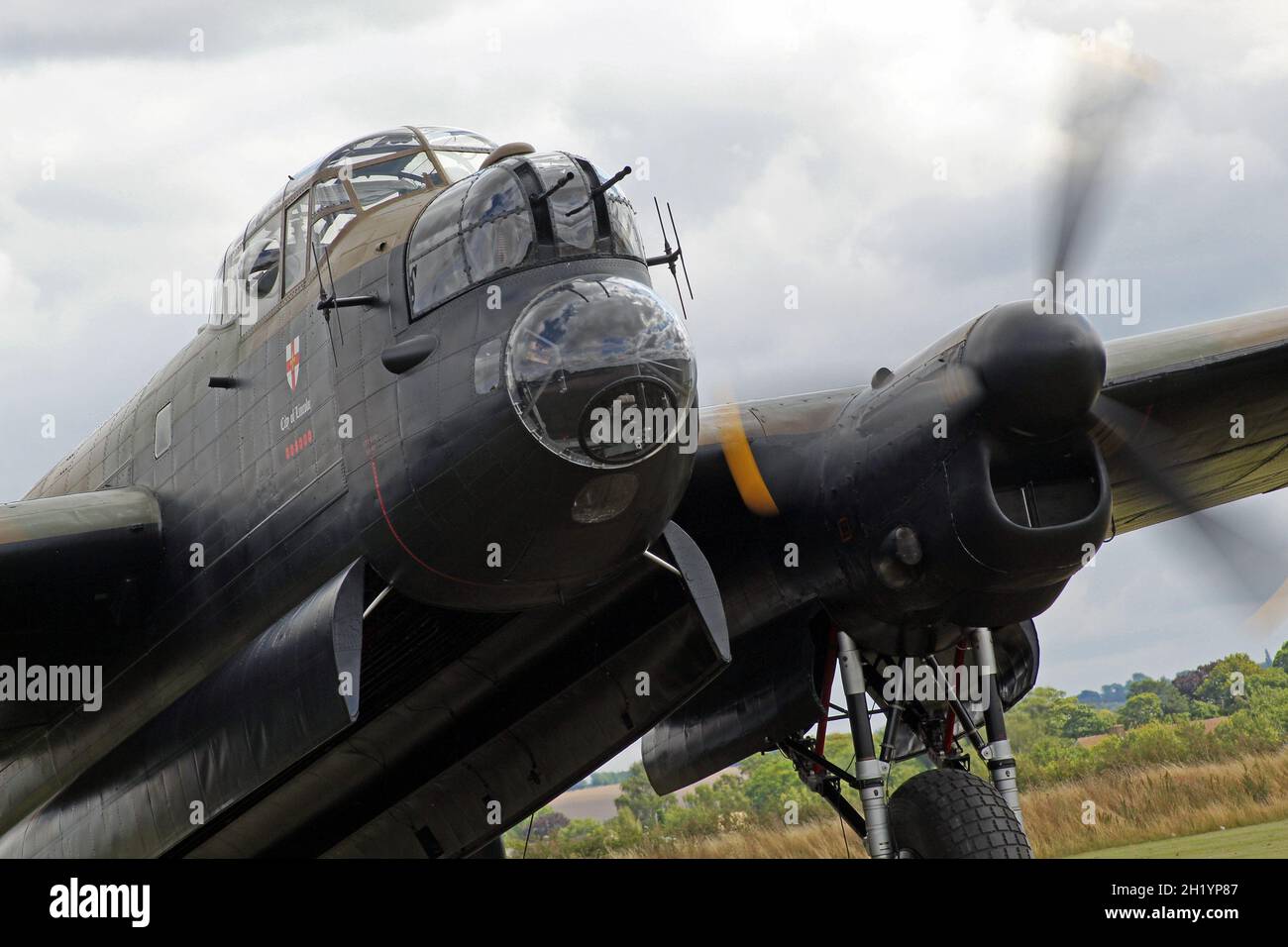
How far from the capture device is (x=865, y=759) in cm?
918

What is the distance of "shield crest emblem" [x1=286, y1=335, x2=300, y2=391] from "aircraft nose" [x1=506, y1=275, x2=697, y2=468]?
→ 7.15 feet

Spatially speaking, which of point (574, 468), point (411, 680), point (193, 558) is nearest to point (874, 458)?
point (574, 468)

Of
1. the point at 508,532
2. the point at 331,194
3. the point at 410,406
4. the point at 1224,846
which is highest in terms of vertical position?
the point at 331,194

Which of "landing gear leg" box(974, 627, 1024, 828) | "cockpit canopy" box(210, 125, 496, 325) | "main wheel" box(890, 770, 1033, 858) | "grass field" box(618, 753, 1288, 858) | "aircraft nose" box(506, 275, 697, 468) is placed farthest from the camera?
"grass field" box(618, 753, 1288, 858)

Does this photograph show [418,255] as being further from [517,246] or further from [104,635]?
[104,635]

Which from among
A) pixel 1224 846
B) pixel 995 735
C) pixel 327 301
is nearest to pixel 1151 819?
pixel 1224 846

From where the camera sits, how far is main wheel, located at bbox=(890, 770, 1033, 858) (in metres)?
8.63

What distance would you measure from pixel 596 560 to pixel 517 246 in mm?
1760

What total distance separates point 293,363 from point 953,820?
16.6 ft

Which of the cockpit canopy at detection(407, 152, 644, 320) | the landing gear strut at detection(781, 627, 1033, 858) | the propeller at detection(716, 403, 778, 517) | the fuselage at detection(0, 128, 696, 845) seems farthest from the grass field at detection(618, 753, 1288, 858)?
the cockpit canopy at detection(407, 152, 644, 320)

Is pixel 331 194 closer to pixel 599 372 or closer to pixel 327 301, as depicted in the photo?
pixel 327 301

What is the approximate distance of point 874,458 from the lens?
9.05 metres

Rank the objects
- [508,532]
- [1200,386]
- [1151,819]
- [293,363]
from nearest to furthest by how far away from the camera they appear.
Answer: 1. [508,532]
2. [293,363]
3. [1200,386]
4. [1151,819]

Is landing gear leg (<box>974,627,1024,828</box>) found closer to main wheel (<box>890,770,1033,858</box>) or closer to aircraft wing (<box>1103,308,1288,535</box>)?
main wheel (<box>890,770,1033,858</box>)
